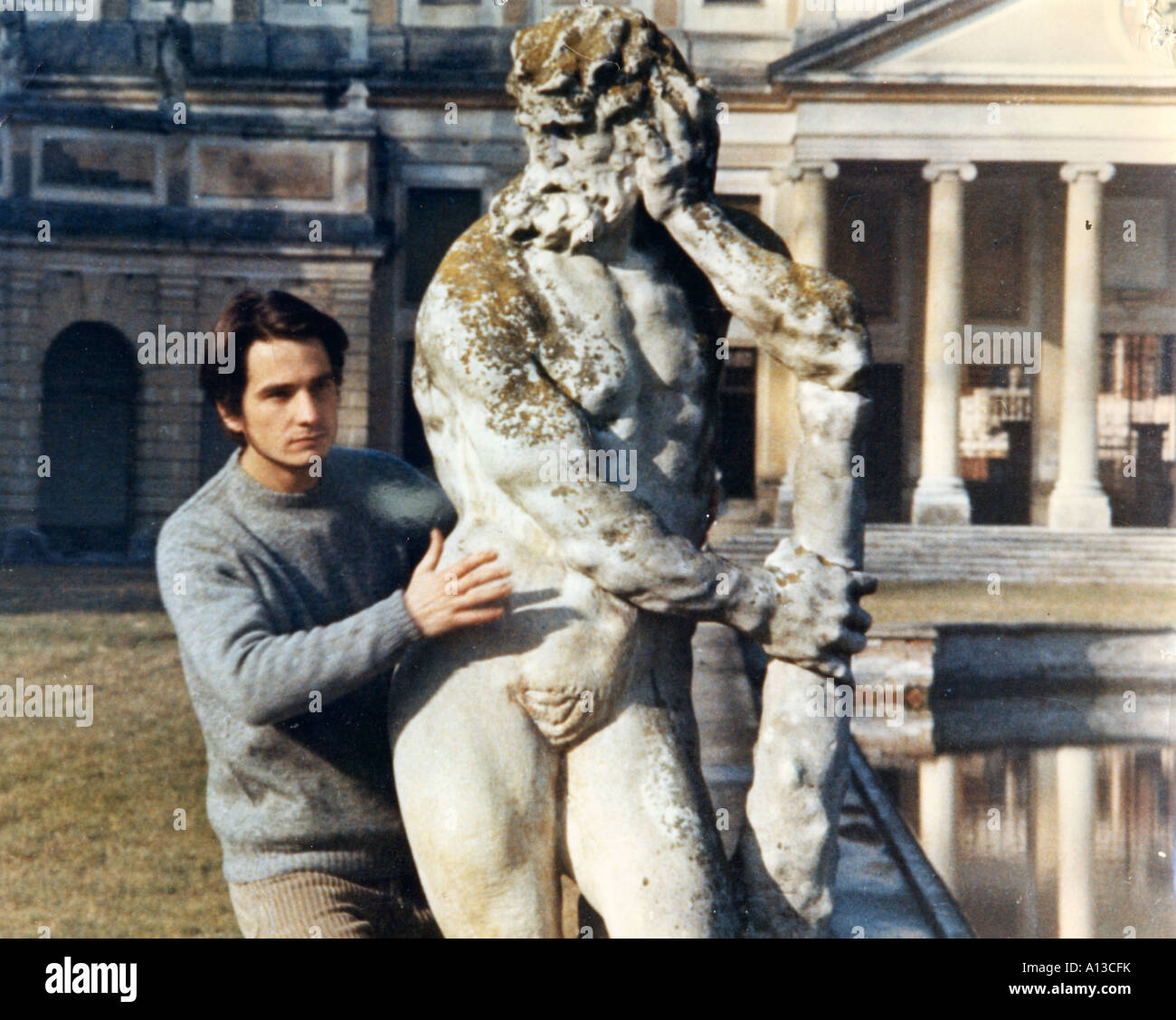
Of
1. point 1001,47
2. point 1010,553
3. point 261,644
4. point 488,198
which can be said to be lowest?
point 1010,553

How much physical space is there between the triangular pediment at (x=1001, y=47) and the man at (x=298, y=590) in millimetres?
A: 22372

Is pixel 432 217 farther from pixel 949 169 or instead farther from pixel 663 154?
pixel 663 154

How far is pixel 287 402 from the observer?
2.63 m

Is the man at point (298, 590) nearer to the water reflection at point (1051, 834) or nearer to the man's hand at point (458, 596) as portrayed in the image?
the man's hand at point (458, 596)

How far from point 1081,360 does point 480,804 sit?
77.9 feet

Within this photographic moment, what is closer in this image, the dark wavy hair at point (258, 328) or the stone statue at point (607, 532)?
the stone statue at point (607, 532)

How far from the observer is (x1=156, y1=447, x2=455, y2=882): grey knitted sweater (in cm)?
257

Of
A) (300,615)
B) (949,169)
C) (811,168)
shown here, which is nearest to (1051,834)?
(300,615)

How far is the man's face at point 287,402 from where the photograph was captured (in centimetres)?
263

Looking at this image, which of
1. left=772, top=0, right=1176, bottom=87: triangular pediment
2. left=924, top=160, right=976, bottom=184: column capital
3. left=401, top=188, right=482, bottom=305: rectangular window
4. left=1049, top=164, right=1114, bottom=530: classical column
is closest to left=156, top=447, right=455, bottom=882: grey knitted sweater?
left=401, top=188, right=482, bottom=305: rectangular window

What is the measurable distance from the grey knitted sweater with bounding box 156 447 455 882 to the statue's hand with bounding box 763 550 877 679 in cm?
66

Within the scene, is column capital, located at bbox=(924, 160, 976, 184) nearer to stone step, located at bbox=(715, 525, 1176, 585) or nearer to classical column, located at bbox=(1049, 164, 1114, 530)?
classical column, located at bbox=(1049, 164, 1114, 530)

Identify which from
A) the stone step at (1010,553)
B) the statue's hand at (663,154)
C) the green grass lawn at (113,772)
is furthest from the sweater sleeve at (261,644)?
the stone step at (1010,553)

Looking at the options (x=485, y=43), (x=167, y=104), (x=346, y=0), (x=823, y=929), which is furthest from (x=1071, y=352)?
(x=823, y=929)
